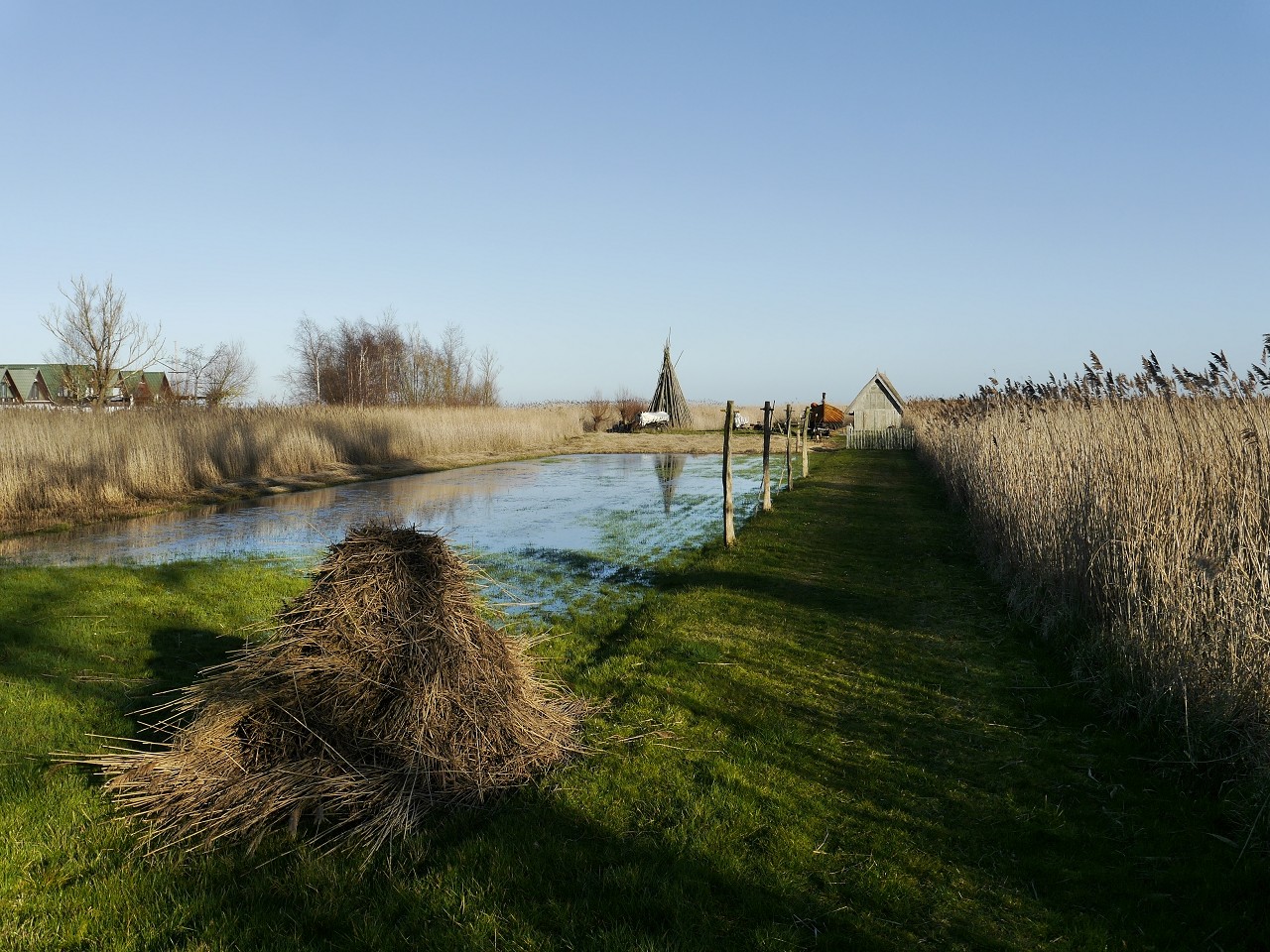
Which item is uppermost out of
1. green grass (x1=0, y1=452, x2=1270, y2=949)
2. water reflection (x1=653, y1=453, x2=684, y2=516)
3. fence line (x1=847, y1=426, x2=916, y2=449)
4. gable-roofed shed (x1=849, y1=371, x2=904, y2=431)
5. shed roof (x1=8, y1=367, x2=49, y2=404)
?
shed roof (x1=8, y1=367, x2=49, y2=404)

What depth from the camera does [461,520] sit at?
1612cm

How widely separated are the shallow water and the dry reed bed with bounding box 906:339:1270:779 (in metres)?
4.87

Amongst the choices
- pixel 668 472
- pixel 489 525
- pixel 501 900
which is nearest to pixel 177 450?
pixel 489 525

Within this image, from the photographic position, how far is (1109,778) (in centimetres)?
491

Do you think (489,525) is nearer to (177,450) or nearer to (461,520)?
(461,520)

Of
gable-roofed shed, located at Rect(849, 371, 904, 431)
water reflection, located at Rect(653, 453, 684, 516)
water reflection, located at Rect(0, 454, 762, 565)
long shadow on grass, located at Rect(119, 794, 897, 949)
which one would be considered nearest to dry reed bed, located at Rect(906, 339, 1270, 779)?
long shadow on grass, located at Rect(119, 794, 897, 949)

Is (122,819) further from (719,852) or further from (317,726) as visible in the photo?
(719,852)

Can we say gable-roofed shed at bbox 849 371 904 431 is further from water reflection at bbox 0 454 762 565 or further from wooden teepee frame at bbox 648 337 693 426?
water reflection at bbox 0 454 762 565

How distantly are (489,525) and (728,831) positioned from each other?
462 inches

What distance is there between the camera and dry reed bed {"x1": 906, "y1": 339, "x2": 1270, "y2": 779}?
498 centimetres

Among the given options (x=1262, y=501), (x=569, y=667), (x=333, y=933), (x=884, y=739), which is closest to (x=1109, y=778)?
(x=884, y=739)

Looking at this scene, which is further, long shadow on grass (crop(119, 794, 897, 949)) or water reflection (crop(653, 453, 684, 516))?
water reflection (crop(653, 453, 684, 516))

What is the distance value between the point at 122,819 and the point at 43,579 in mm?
7043

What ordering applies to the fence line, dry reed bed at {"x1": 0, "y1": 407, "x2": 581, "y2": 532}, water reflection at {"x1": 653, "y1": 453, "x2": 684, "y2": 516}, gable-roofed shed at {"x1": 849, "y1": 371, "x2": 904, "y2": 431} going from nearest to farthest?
1. dry reed bed at {"x1": 0, "y1": 407, "x2": 581, "y2": 532}
2. water reflection at {"x1": 653, "y1": 453, "x2": 684, "y2": 516}
3. the fence line
4. gable-roofed shed at {"x1": 849, "y1": 371, "x2": 904, "y2": 431}
